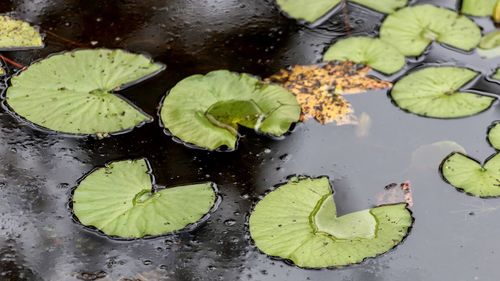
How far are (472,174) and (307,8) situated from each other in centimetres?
98

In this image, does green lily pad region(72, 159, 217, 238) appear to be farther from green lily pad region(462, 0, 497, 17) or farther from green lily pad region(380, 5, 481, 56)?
green lily pad region(462, 0, 497, 17)

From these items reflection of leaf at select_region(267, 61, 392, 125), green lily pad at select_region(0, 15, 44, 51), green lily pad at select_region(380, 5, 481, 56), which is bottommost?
reflection of leaf at select_region(267, 61, 392, 125)

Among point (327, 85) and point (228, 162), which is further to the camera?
point (327, 85)

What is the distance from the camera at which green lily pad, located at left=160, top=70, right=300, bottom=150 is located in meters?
2.44

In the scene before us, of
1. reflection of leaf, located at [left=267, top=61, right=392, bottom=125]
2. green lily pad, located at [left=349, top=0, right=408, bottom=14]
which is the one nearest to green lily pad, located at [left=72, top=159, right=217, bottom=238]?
reflection of leaf, located at [left=267, top=61, right=392, bottom=125]

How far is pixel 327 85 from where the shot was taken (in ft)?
8.73

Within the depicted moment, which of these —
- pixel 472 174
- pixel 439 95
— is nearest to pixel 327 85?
pixel 439 95

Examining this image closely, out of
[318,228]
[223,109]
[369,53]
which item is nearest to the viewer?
[318,228]

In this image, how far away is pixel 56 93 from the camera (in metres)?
2.52

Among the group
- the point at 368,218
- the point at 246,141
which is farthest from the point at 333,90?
the point at 368,218

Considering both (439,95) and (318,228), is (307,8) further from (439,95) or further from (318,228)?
(318,228)

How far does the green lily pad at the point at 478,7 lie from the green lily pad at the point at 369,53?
Answer: 1.35 ft

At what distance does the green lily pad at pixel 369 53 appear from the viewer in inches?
107

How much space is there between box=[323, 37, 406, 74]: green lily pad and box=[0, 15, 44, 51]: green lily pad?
3.47 ft
